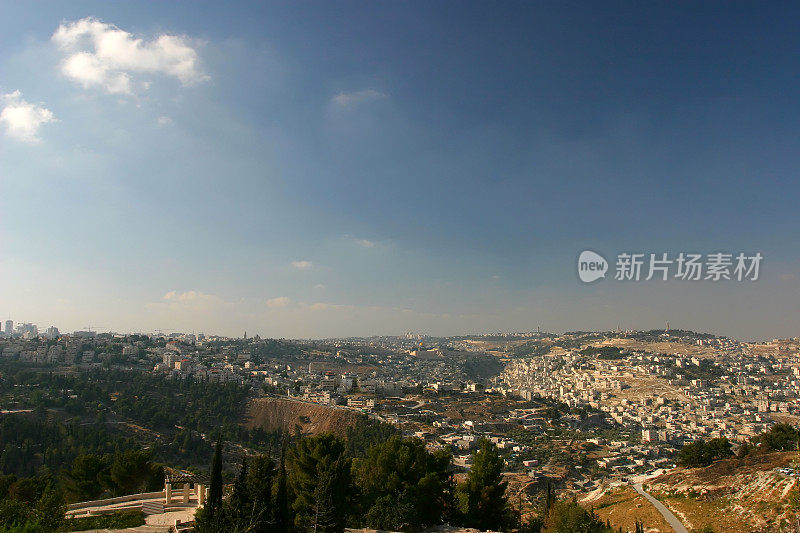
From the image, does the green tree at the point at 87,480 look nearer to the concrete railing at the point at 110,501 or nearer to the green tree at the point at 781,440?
the concrete railing at the point at 110,501

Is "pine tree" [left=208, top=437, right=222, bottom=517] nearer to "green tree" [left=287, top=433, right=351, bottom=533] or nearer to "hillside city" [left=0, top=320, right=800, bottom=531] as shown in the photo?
"green tree" [left=287, top=433, right=351, bottom=533]

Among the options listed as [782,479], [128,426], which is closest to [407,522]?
[782,479]

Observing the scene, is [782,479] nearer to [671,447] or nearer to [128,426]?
[671,447]

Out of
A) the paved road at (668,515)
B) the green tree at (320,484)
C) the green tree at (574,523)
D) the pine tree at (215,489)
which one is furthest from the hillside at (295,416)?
the pine tree at (215,489)

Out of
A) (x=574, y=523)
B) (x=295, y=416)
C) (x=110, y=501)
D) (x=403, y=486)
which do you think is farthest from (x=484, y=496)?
(x=295, y=416)

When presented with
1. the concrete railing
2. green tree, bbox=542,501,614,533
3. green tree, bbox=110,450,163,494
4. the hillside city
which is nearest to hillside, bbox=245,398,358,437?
the hillside city

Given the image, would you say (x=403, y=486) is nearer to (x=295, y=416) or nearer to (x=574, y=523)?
(x=574, y=523)
